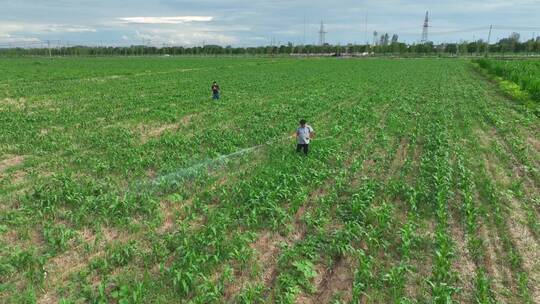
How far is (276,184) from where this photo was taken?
8.20 meters

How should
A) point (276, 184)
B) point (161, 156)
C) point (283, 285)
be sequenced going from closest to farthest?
point (283, 285), point (276, 184), point (161, 156)

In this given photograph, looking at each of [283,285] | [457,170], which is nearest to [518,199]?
[457,170]

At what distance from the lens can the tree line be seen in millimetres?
112963

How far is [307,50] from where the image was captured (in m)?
143

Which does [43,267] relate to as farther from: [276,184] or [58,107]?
[58,107]

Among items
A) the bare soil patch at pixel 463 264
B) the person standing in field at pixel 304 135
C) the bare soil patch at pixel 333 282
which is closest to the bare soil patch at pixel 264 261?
the bare soil patch at pixel 333 282

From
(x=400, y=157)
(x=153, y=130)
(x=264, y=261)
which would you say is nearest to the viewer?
(x=264, y=261)

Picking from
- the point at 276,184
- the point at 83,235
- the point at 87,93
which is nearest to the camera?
the point at 83,235

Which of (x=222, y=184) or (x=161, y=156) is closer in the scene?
(x=222, y=184)

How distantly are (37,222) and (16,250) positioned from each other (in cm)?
105

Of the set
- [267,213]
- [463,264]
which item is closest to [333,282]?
[463,264]

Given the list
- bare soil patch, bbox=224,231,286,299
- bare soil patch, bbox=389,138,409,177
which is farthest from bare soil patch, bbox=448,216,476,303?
bare soil patch, bbox=389,138,409,177

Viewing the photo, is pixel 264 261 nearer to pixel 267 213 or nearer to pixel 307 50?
pixel 267 213

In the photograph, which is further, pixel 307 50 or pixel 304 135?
pixel 307 50
